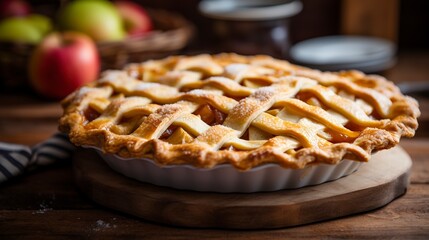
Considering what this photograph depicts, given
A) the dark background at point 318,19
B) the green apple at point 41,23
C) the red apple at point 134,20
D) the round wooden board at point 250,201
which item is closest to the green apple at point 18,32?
the green apple at point 41,23

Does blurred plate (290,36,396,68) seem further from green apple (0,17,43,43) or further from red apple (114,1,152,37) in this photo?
green apple (0,17,43,43)

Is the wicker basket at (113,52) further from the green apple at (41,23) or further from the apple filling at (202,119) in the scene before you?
the apple filling at (202,119)

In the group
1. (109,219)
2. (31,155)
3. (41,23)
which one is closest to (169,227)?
(109,219)

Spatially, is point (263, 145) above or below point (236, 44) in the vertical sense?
above

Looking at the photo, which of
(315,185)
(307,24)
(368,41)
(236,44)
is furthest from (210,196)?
(307,24)

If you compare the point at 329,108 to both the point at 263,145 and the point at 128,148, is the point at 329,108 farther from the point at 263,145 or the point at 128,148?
the point at 128,148

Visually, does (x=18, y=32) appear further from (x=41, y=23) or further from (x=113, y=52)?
(x=113, y=52)

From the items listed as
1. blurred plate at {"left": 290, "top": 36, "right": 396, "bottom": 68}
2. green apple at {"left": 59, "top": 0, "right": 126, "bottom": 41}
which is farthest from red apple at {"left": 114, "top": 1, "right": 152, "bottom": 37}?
blurred plate at {"left": 290, "top": 36, "right": 396, "bottom": 68}
